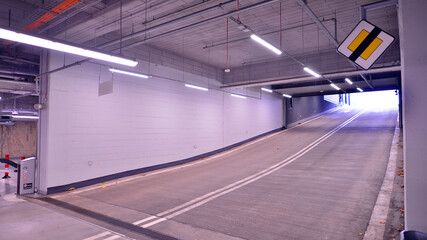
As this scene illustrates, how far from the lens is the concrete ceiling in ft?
22.1

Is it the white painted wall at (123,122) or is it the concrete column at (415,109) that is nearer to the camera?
the concrete column at (415,109)

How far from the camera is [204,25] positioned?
29.3 feet

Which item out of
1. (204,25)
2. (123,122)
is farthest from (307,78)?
(123,122)

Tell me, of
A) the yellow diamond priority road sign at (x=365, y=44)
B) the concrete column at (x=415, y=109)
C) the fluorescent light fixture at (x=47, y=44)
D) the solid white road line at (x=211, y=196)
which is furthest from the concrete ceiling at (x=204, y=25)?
the solid white road line at (x=211, y=196)

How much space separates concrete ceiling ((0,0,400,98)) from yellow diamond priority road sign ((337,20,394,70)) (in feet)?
9.42

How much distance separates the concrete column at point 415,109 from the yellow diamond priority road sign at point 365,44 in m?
0.26

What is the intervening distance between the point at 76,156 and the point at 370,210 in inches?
348

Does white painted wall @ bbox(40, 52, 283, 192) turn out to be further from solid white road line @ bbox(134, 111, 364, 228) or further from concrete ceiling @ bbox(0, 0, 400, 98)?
solid white road line @ bbox(134, 111, 364, 228)

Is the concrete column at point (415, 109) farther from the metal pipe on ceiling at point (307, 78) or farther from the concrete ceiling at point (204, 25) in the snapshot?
the metal pipe on ceiling at point (307, 78)

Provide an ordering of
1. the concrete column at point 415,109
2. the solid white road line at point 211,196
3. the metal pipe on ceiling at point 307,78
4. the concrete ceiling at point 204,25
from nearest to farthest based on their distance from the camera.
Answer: the concrete column at point 415,109, the solid white road line at point 211,196, the concrete ceiling at point 204,25, the metal pipe on ceiling at point 307,78

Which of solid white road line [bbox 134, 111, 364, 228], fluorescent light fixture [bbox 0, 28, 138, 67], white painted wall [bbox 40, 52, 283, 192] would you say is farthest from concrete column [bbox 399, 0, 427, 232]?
white painted wall [bbox 40, 52, 283, 192]

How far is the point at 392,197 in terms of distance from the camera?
602 centimetres

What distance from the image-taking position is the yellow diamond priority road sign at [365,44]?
10.6 ft

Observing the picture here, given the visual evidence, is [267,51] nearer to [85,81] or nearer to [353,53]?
[85,81]
